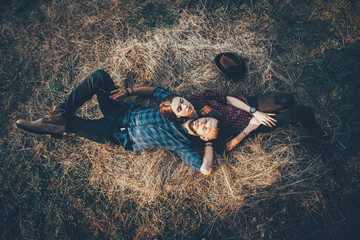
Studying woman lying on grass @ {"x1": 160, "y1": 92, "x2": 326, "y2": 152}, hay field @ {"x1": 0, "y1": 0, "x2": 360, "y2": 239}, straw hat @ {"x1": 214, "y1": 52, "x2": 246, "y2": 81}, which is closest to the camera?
woman lying on grass @ {"x1": 160, "y1": 92, "x2": 326, "y2": 152}

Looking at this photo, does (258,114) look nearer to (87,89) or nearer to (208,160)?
(208,160)

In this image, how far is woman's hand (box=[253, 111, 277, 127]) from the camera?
3029 mm

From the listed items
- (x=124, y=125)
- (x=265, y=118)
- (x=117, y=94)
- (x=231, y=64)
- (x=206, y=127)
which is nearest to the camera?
(x=206, y=127)

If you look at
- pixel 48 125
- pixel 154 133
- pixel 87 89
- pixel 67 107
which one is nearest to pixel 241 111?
pixel 154 133

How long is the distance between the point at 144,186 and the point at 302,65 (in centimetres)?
438

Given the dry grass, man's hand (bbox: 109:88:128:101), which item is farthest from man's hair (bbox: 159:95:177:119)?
the dry grass

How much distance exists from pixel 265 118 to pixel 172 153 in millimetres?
1995

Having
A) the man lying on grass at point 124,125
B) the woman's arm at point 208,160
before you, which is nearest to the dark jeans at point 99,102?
the man lying on grass at point 124,125

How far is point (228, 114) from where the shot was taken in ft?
10.6

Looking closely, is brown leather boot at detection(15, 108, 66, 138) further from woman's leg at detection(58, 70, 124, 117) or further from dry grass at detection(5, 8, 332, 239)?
dry grass at detection(5, 8, 332, 239)

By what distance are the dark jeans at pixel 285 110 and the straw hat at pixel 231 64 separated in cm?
79

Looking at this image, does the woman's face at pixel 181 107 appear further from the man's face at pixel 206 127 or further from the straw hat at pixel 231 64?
the straw hat at pixel 231 64

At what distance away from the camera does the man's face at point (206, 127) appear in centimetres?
286

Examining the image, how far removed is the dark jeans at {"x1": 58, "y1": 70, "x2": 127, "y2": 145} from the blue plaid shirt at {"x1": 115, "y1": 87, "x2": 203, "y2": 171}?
0.55ft
